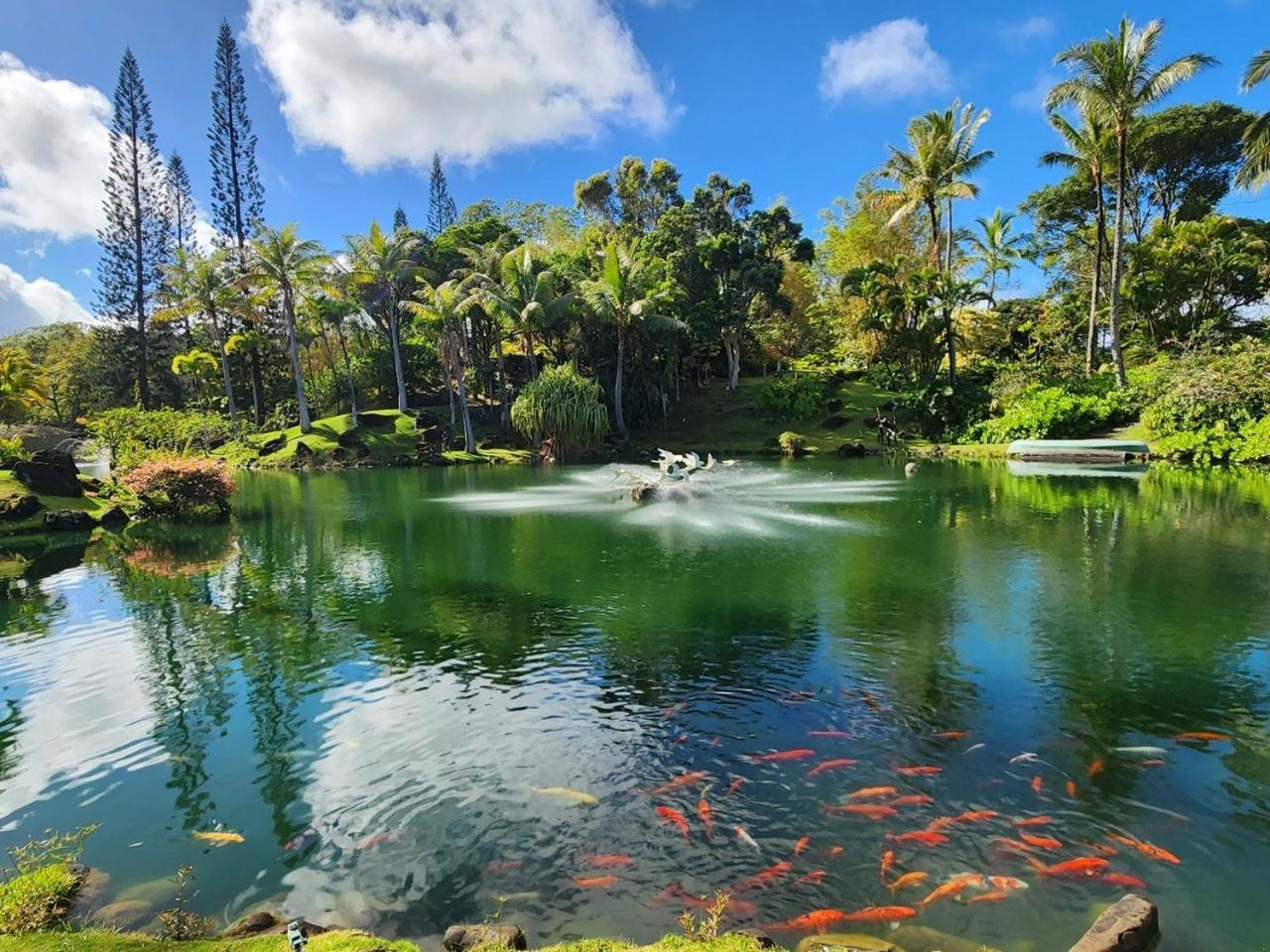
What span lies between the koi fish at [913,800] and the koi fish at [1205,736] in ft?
8.47

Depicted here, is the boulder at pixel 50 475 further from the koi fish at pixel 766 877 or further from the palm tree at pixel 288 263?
the koi fish at pixel 766 877

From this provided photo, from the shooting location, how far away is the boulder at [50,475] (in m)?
20.3

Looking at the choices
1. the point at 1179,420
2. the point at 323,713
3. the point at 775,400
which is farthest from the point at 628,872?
the point at 775,400

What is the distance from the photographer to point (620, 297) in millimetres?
38406

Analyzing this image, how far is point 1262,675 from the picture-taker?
24.0 ft

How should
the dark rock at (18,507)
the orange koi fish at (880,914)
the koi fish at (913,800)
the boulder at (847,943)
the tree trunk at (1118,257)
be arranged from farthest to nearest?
the tree trunk at (1118,257), the dark rock at (18,507), the koi fish at (913,800), the orange koi fish at (880,914), the boulder at (847,943)

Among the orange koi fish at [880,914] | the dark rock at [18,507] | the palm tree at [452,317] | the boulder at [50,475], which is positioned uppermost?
the palm tree at [452,317]

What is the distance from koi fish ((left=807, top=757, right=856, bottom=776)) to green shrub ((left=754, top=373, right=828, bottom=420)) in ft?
120

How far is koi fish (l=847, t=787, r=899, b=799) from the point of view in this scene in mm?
5266

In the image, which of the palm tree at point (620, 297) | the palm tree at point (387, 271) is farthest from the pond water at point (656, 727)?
the palm tree at point (387, 271)

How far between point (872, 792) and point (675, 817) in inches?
58.2

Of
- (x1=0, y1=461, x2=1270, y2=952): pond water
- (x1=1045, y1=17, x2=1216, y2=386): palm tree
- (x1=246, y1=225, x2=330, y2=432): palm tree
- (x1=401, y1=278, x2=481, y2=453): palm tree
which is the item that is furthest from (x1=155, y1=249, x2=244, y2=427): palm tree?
(x1=1045, y1=17, x2=1216, y2=386): palm tree

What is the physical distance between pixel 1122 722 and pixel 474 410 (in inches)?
1662

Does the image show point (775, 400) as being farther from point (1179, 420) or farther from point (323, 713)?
point (323, 713)
